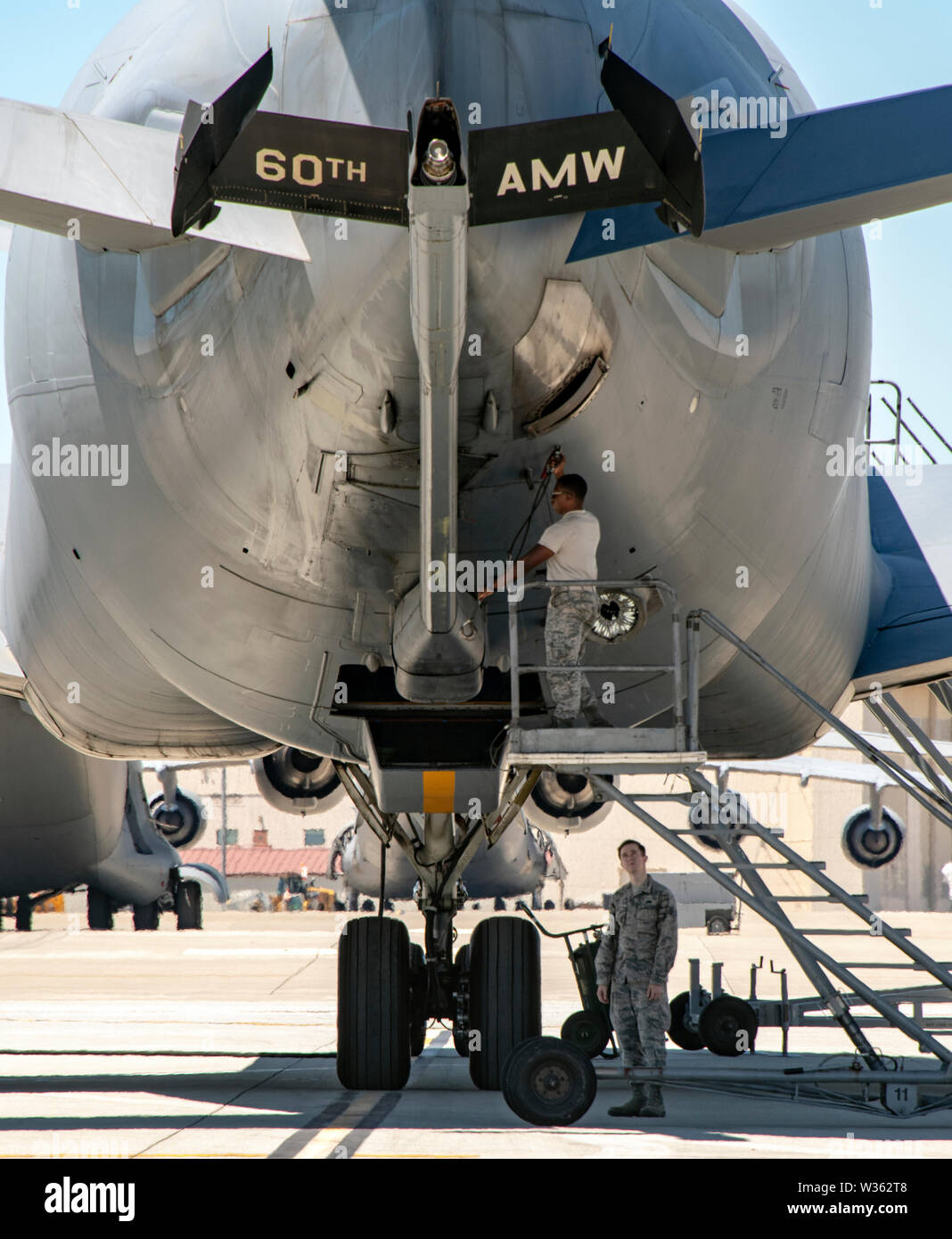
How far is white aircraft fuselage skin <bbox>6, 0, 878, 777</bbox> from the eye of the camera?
5328 millimetres

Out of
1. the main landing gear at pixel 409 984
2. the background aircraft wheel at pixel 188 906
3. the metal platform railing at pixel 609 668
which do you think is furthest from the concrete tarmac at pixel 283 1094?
the background aircraft wheel at pixel 188 906

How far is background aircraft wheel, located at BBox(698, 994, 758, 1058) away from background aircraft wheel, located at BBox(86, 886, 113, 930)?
54.7 feet

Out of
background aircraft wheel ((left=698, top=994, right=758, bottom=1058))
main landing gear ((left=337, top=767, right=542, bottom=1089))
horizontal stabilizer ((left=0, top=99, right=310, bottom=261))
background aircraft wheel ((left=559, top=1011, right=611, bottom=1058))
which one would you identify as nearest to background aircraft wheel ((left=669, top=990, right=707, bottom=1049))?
background aircraft wheel ((left=698, top=994, right=758, bottom=1058))

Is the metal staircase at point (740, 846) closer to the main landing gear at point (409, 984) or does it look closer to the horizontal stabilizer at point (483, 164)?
the main landing gear at point (409, 984)

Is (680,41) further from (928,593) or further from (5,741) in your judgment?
(5,741)

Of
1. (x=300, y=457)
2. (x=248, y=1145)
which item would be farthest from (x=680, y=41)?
(x=248, y=1145)

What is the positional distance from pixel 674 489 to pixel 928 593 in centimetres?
532

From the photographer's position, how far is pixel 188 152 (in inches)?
187

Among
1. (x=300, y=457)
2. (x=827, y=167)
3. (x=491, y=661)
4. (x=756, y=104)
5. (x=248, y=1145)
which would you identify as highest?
(x=756, y=104)

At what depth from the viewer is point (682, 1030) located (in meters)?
13.3

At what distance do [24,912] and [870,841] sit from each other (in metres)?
17.9

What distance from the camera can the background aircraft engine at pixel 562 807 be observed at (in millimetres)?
20031

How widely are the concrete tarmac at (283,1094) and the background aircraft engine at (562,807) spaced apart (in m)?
2.33
